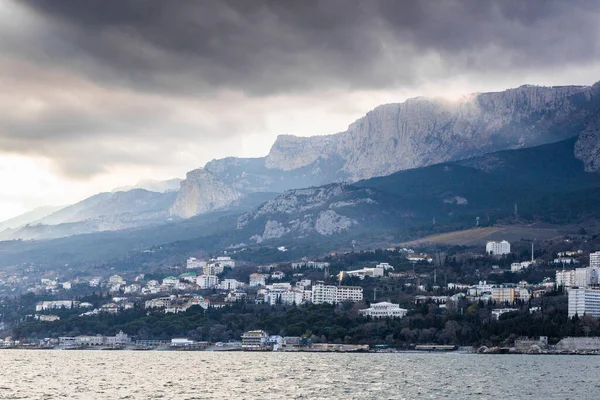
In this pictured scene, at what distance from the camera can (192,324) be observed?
615 feet

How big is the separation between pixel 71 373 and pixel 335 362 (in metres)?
30.2

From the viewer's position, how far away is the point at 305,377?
107m

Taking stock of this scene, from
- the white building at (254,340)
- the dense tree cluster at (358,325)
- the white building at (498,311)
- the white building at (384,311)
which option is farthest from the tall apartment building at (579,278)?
the white building at (254,340)

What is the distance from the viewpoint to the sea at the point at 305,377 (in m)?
92.2

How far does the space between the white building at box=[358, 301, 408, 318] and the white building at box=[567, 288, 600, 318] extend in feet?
84.6

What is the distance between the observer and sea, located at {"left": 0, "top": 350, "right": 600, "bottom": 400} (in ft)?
303

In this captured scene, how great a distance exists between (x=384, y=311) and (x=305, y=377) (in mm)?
71730

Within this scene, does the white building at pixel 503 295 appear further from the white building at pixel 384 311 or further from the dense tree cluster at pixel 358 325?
the white building at pixel 384 311

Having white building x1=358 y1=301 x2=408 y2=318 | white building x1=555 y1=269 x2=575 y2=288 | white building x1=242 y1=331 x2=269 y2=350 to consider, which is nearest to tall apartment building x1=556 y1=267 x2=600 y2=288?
white building x1=555 y1=269 x2=575 y2=288

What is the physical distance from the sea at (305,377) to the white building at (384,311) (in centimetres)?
2538

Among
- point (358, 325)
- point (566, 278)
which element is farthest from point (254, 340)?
point (566, 278)

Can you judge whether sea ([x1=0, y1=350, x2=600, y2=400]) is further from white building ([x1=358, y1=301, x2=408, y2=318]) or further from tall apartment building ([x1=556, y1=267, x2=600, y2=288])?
tall apartment building ([x1=556, y1=267, x2=600, y2=288])

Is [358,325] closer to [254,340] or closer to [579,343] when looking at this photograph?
[254,340]

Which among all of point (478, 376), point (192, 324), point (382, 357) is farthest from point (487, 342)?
point (192, 324)
